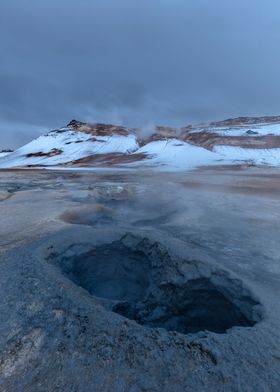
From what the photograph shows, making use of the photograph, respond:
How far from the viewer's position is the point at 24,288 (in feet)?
6.21

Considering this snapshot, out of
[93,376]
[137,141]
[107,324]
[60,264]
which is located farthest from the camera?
[137,141]

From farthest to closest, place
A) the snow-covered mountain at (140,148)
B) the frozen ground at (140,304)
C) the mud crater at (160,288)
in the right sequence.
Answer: the snow-covered mountain at (140,148), the mud crater at (160,288), the frozen ground at (140,304)

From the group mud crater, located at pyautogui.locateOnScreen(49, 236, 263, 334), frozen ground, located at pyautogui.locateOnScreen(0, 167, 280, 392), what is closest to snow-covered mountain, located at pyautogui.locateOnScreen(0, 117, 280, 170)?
frozen ground, located at pyautogui.locateOnScreen(0, 167, 280, 392)

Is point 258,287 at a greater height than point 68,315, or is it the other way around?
point 68,315

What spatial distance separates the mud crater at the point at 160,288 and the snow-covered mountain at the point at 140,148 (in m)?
21.4

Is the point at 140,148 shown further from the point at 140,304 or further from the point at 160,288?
the point at 140,304

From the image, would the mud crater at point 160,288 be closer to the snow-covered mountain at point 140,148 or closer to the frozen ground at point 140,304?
the frozen ground at point 140,304

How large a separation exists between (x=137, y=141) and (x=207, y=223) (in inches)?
1371

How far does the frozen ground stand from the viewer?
4.17 feet

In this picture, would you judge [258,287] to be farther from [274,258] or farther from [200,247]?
[200,247]

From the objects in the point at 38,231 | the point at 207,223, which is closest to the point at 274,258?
the point at 207,223

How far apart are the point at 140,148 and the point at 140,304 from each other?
1294 inches

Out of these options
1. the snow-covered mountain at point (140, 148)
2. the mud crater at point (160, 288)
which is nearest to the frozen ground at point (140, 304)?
the mud crater at point (160, 288)

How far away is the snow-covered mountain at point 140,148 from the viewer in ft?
88.5
